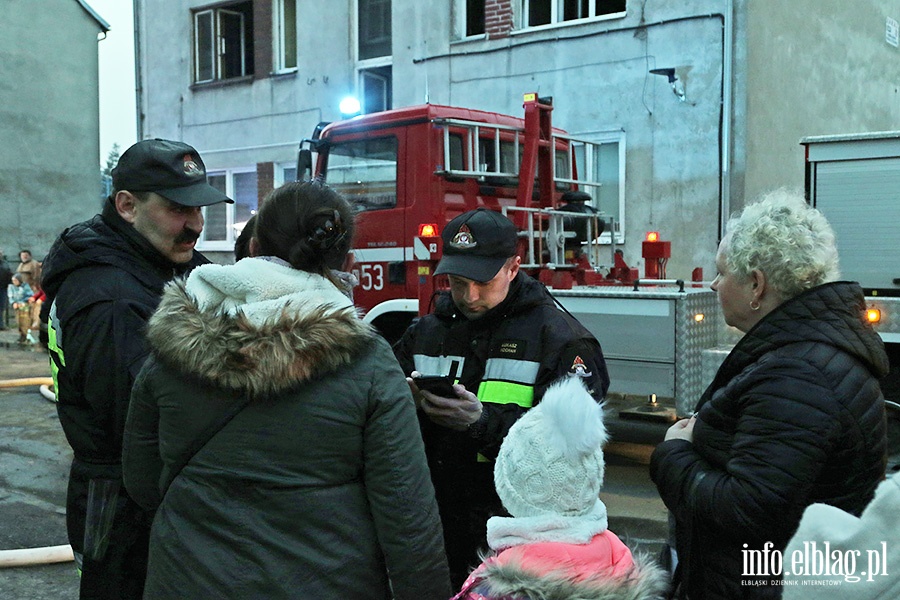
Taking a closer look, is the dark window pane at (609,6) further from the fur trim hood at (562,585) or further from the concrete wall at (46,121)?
the concrete wall at (46,121)

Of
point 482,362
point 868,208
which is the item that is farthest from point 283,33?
point 482,362

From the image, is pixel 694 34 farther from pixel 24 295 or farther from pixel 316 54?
pixel 24 295

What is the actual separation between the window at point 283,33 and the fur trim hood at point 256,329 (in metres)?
15.6

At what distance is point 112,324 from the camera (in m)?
2.36

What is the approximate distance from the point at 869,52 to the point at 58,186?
70.6ft


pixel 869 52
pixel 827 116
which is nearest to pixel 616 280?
pixel 827 116

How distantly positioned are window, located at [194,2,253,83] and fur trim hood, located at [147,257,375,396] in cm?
1637

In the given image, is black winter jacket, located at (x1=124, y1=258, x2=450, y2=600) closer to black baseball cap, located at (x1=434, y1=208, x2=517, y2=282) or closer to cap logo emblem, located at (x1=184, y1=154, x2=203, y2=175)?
cap logo emblem, located at (x1=184, y1=154, x2=203, y2=175)

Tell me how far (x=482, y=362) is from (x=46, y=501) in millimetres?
4616

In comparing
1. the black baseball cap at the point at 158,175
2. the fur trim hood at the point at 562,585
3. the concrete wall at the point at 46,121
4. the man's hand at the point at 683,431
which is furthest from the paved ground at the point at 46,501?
the concrete wall at the point at 46,121

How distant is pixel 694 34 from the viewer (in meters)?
12.1

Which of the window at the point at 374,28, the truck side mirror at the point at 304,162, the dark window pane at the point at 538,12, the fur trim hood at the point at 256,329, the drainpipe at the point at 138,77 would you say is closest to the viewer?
the fur trim hood at the point at 256,329

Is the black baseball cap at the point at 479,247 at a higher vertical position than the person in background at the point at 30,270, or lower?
higher

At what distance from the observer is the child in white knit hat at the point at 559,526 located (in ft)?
5.69
